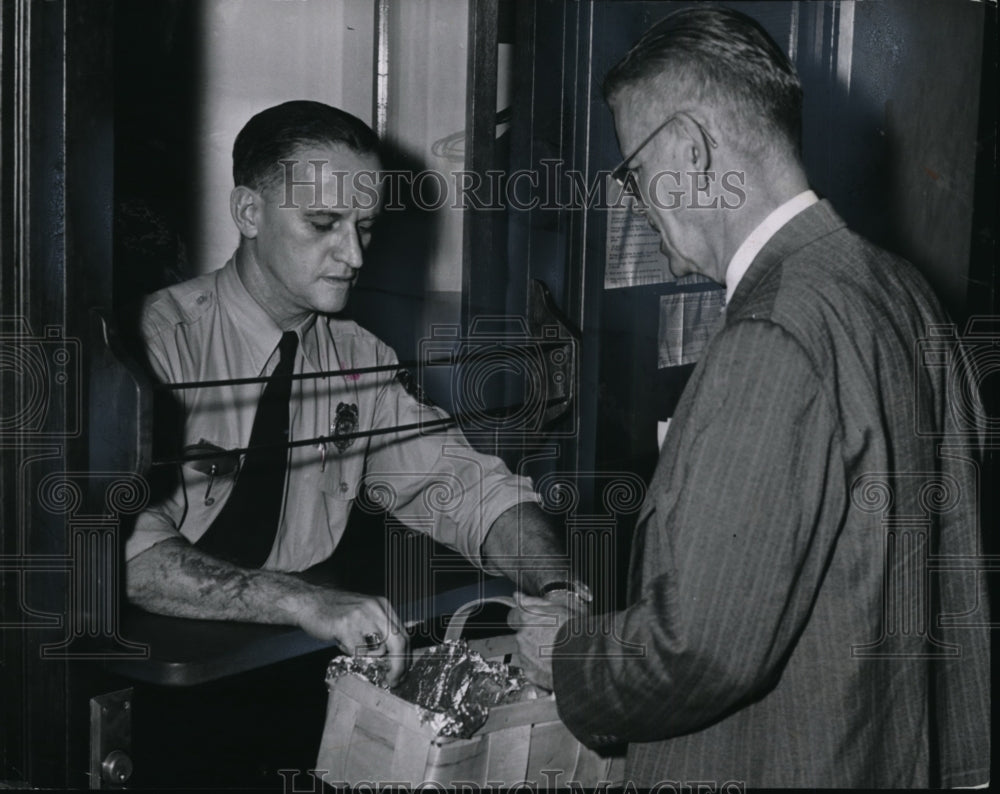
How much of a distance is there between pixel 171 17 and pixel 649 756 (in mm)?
1360

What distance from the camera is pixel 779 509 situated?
108 centimetres

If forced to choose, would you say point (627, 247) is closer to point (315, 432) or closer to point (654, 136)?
point (315, 432)

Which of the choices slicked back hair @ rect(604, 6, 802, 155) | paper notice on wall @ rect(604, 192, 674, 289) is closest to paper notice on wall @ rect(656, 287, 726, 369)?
paper notice on wall @ rect(604, 192, 674, 289)

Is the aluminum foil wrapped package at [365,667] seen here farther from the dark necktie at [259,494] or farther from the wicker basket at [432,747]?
the dark necktie at [259,494]

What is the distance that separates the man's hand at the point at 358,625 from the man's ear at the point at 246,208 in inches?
25.9

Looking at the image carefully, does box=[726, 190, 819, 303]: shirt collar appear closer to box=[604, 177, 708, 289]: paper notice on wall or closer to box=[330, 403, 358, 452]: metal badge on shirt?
box=[330, 403, 358, 452]: metal badge on shirt

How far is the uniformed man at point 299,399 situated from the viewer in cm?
175

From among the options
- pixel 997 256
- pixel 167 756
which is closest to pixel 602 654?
pixel 167 756

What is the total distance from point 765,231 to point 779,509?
0.34 metres

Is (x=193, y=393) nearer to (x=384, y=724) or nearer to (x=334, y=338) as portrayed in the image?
(x=334, y=338)

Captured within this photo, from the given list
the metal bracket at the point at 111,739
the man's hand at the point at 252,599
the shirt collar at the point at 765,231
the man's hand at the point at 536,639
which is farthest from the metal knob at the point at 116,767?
the shirt collar at the point at 765,231

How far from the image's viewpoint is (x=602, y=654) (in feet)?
3.91

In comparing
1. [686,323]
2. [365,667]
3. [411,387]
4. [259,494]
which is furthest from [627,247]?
[365,667]

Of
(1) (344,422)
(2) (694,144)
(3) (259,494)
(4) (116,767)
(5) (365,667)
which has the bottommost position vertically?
(4) (116,767)
